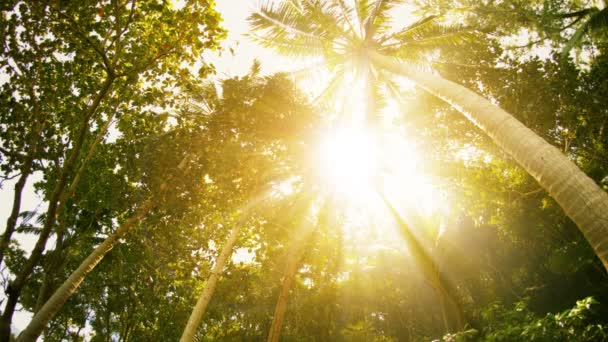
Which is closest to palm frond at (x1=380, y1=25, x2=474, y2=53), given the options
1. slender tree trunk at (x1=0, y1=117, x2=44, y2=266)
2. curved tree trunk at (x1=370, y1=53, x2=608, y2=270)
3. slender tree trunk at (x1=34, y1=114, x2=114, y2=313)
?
curved tree trunk at (x1=370, y1=53, x2=608, y2=270)

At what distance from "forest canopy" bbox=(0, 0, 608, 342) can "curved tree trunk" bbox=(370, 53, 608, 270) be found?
0.03 metres

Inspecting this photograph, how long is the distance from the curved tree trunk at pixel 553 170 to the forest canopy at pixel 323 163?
0.03 meters

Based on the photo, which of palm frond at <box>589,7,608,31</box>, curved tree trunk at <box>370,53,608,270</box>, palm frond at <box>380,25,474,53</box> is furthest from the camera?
palm frond at <box>589,7,608,31</box>

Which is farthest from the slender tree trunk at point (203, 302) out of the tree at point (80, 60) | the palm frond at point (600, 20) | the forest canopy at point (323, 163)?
the palm frond at point (600, 20)

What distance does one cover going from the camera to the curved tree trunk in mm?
3408

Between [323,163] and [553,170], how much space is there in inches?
218

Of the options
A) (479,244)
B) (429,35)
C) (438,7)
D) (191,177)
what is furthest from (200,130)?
(479,244)

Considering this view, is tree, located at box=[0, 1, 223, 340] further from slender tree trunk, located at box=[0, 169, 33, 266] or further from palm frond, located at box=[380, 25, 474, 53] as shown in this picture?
palm frond, located at box=[380, 25, 474, 53]

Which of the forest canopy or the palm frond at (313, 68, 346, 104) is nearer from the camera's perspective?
the forest canopy

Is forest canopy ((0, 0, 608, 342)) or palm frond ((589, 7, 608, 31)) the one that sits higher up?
palm frond ((589, 7, 608, 31))

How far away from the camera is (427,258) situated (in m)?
9.26

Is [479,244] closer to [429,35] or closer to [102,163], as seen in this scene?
[429,35]

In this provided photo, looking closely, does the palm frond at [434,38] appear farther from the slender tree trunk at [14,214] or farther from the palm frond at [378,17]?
the slender tree trunk at [14,214]

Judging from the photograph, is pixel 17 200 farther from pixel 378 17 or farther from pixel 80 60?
pixel 378 17
